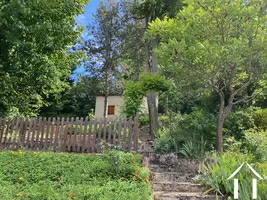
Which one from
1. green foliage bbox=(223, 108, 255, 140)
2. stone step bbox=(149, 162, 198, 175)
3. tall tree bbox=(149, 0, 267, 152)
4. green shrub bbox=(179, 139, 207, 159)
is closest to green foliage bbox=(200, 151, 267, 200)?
stone step bbox=(149, 162, 198, 175)

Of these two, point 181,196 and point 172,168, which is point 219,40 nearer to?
point 172,168

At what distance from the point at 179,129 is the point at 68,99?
12.7 metres

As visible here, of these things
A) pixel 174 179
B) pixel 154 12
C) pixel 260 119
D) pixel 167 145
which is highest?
pixel 154 12

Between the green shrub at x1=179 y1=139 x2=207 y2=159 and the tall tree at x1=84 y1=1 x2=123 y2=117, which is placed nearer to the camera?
the green shrub at x1=179 y1=139 x2=207 y2=159

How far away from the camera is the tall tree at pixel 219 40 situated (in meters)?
6.46

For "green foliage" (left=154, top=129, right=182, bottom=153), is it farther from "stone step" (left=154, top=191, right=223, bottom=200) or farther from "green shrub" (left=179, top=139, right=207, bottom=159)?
"stone step" (left=154, top=191, right=223, bottom=200)

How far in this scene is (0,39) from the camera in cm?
754

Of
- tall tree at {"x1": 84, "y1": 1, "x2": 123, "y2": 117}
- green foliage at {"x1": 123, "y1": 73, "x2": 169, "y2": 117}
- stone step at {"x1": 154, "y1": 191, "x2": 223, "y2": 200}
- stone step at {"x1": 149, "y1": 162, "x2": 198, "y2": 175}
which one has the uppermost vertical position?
tall tree at {"x1": 84, "y1": 1, "x2": 123, "y2": 117}

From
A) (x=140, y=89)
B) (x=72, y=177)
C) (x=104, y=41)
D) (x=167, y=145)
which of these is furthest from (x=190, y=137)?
(x=104, y=41)

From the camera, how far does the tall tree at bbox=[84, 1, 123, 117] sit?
16.4 metres

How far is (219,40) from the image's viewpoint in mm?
6898

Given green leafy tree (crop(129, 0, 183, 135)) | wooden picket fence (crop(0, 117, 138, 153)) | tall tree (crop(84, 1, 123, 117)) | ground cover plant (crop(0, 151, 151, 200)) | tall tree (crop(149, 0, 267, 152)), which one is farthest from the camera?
tall tree (crop(84, 1, 123, 117))

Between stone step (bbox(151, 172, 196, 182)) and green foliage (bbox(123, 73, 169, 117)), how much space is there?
4312mm

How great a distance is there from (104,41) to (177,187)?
13260 mm
